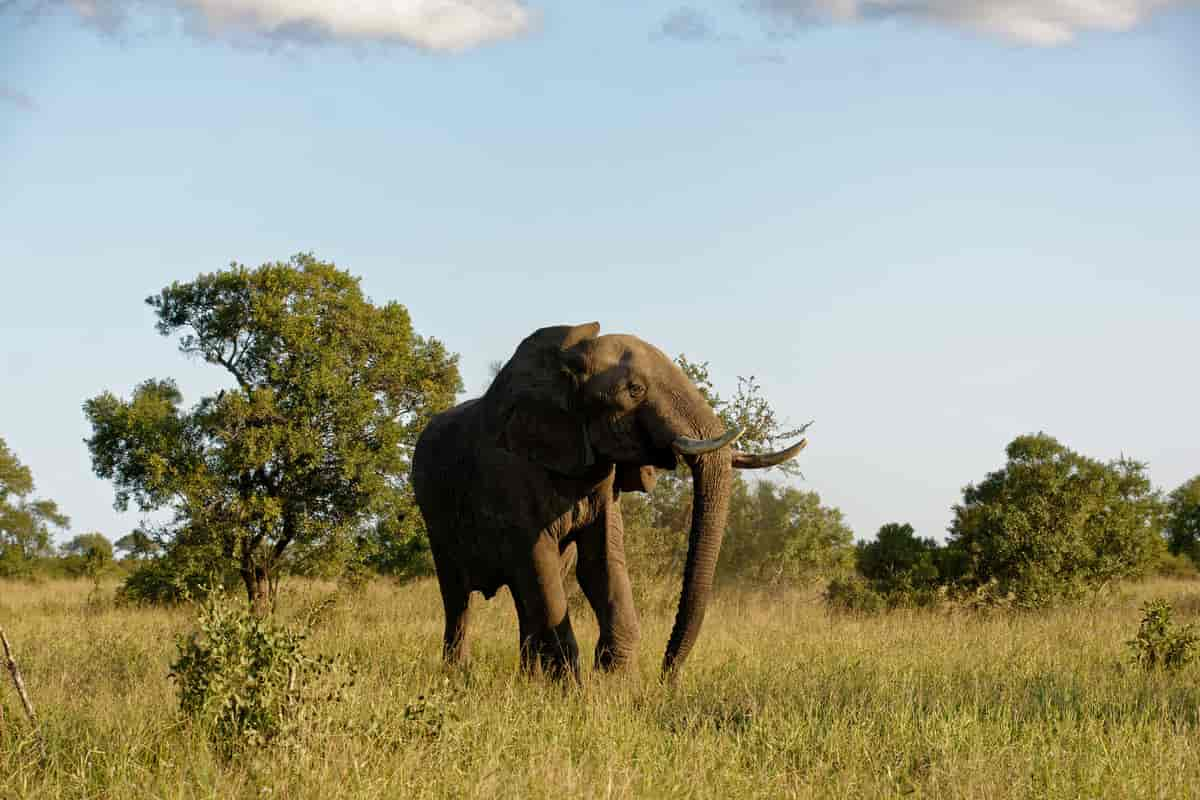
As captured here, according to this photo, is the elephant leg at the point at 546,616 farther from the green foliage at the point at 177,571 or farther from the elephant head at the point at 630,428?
the green foliage at the point at 177,571

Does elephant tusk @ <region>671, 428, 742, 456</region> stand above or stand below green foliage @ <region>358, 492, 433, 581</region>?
above

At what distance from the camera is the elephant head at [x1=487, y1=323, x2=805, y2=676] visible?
9.89m

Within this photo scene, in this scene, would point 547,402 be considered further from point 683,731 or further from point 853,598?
Answer: point 853,598

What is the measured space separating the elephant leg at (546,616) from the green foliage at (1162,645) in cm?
548

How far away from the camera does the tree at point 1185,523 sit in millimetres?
38812

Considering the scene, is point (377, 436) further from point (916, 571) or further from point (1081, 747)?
point (1081, 747)

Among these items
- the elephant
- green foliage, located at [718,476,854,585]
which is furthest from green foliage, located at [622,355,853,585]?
the elephant

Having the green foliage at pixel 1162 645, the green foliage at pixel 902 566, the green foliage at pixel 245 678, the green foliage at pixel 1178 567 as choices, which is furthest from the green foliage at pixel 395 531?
the green foliage at pixel 1178 567

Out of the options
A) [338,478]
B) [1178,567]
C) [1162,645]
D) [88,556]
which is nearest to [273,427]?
[338,478]

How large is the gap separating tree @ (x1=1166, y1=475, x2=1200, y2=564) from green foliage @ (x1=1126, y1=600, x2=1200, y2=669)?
29.0 metres

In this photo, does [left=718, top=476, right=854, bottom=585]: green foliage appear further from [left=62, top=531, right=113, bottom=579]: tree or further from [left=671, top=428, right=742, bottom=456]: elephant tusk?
[left=671, top=428, right=742, bottom=456]: elephant tusk

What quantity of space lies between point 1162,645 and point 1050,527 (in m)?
8.85

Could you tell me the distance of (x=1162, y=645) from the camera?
1205 cm

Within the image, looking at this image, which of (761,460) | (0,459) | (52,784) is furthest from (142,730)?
(0,459)
